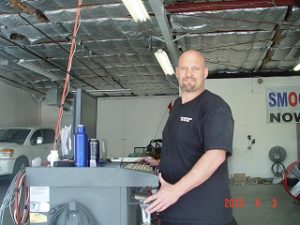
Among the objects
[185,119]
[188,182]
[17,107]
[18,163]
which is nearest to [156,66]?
[18,163]

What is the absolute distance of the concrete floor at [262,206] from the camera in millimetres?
5129

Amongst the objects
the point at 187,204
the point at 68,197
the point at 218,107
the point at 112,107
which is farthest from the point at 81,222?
the point at 112,107

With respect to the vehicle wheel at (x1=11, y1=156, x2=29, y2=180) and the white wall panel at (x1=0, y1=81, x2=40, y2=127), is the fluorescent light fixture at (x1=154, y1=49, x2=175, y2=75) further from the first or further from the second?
the white wall panel at (x1=0, y1=81, x2=40, y2=127)

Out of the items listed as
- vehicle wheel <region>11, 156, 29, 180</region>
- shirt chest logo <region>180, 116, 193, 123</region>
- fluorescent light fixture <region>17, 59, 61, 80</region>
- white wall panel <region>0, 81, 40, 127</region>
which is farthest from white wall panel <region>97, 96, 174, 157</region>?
shirt chest logo <region>180, 116, 193, 123</region>

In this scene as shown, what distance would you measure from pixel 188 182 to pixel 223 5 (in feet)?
14.3

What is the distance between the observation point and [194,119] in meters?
1.65

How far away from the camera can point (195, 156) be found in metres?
1.65

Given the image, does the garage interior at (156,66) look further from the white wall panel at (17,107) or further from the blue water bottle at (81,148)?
the blue water bottle at (81,148)

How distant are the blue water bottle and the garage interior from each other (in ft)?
3.13

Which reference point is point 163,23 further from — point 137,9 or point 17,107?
point 17,107

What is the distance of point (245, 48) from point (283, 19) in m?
1.90

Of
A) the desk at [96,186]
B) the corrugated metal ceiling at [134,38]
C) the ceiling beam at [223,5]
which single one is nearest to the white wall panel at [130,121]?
the corrugated metal ceiling at [134,38]

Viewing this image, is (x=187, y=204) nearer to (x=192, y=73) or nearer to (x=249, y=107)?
(x=192, y=73)

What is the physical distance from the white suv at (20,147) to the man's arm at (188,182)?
6798mm
